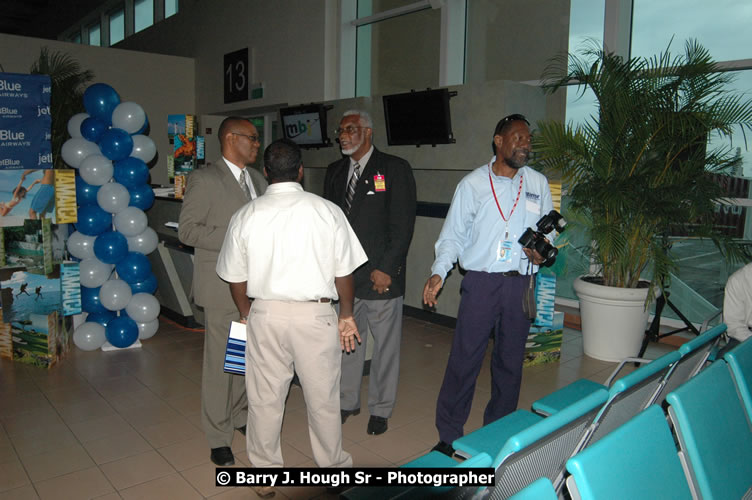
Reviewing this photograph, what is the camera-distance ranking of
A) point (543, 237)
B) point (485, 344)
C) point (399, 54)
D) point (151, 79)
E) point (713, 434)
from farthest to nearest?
point (151, 79)
point (399, 54)
point (485, 344)
point (543, 237)
point (713, 434)

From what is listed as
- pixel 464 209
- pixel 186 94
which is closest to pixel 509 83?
pixel 464 209

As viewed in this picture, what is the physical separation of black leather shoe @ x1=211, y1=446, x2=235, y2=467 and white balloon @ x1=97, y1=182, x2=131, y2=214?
8.42 ft

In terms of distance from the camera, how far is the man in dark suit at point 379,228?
9.77 feet

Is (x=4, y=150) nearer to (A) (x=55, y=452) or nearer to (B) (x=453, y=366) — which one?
(A) (x=55, y=452)

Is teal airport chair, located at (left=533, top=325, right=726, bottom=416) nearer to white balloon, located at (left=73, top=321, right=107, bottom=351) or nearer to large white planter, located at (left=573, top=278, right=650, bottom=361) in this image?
large white planter, located at (left=573, top=278, right=650, bottom=361)

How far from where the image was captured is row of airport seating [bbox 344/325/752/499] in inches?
A: 47.6

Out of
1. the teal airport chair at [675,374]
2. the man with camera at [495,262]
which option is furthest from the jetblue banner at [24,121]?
the teal airport chair at [675,374]

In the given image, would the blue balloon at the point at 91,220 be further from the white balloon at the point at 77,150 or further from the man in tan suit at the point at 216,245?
the man in tan suit at the point at 216,245

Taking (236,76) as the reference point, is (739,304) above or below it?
below

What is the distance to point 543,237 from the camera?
2.57 meters

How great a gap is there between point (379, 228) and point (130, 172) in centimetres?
255

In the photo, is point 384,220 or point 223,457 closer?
point 223,457

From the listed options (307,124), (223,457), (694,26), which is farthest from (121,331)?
(694,26)

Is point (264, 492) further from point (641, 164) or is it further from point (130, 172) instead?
point (641, 164)
